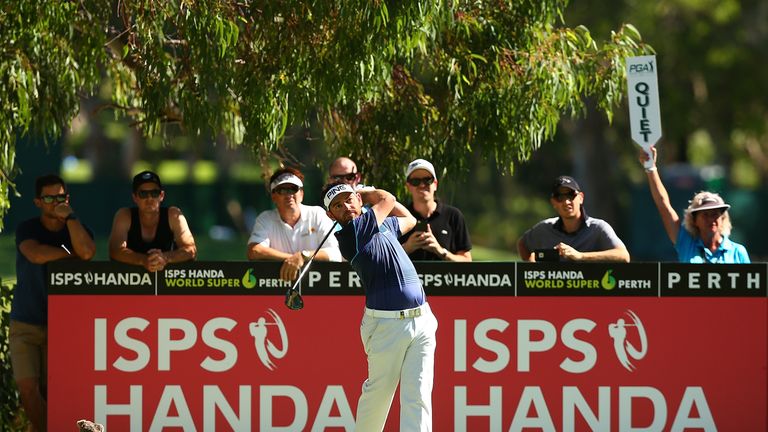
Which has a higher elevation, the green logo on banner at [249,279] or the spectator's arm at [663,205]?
the spectator's arm at [663,205]

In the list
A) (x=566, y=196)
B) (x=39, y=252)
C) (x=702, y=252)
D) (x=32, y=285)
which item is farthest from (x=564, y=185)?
(x=32, y=285)

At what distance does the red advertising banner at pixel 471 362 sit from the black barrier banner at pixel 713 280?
0.22 ft

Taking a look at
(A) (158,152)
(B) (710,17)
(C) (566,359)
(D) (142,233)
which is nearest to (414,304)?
(C) (566,359)

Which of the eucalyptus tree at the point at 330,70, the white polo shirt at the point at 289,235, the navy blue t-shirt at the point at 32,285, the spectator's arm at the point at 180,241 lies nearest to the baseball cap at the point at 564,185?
the eucalyptus tree at the point at 330,70

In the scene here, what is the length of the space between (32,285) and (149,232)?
35.9 inches

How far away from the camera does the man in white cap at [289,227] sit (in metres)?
9.72

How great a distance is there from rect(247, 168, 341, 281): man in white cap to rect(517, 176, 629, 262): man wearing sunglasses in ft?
4.98

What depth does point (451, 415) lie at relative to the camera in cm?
955

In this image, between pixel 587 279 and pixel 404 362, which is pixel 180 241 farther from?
pixel 587 279

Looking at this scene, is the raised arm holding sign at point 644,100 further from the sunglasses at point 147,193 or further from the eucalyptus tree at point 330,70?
the sunglasses at point 147,193

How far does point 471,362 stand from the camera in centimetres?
957

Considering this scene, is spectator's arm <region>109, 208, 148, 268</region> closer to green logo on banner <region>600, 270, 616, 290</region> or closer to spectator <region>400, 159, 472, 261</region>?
spectator <region>400, 159, 472, 261</region>

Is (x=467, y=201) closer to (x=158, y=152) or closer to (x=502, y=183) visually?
(x=502, y=183)

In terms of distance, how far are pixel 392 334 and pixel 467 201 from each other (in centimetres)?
4530
